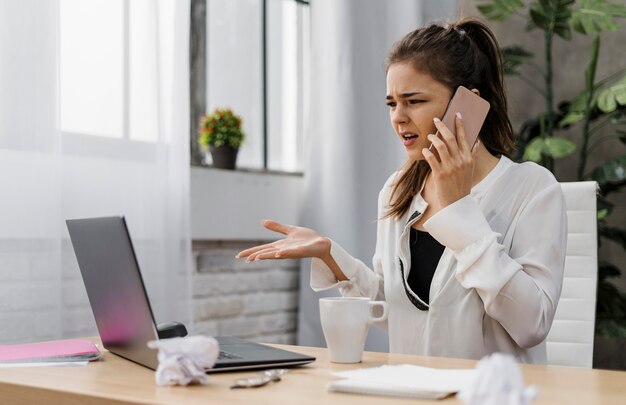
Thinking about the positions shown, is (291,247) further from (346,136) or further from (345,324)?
(346,136)

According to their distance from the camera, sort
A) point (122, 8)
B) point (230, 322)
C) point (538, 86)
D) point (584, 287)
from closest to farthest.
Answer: point (584, 287) < point (122, 8) < point (230, 322) < point (538, 86)

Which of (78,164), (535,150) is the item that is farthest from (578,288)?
(535,150)

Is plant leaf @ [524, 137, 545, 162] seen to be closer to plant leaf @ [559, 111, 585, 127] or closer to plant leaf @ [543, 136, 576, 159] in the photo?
plant leaf @ [543, 136, 576, 159]

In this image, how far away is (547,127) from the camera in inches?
136

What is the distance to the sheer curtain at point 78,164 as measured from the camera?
84.7 inches

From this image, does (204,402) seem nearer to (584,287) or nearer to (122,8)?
(584,287)

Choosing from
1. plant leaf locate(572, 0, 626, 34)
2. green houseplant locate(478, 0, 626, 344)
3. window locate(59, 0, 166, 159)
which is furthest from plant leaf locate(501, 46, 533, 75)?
window locate(59, 0, 166, 159)

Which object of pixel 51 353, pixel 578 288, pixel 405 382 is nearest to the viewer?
pixel 405 382

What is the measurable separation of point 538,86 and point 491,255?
7.96ft

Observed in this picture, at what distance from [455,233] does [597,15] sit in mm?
2044

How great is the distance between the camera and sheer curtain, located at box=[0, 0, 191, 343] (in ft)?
7.06

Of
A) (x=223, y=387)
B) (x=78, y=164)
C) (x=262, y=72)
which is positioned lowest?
(x=223, y=387)

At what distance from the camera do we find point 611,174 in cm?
317

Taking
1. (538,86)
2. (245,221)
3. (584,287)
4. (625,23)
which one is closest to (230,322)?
(245,221)
